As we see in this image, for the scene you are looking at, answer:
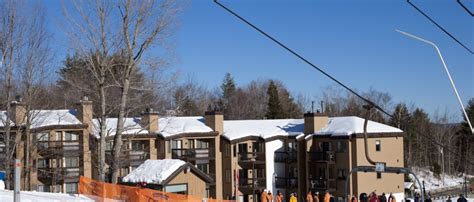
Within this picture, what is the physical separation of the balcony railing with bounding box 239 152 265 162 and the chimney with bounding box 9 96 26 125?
16.8m

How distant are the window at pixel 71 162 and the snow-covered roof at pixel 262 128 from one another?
37.0ft

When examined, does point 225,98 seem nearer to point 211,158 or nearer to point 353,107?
point 353,107

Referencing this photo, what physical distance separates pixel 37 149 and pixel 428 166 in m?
59.2

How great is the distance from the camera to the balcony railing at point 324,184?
4619 cm

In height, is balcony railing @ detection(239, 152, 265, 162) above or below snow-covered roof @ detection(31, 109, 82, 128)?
below

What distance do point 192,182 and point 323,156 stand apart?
15.0 meters

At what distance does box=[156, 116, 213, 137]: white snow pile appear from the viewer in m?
46.0

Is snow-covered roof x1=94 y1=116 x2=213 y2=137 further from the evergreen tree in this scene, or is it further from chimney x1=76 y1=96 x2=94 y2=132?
the evergreen tree

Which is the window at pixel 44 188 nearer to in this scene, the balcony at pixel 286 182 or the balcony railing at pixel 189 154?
the balcony railing at pixel 189 154

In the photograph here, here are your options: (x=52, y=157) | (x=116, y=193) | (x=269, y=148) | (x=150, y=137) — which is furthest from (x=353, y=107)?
(x=116, y=193)

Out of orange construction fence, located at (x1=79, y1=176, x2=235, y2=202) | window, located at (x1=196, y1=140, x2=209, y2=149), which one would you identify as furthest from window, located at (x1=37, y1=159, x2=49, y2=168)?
orange construction fence, located at (x1=79, y1=176, x2=235, y2=202)

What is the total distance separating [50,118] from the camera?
138 feet

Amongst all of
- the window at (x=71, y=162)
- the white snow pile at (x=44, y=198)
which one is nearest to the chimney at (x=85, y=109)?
the window at (x=71, y=162)

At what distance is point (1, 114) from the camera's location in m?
38.5
